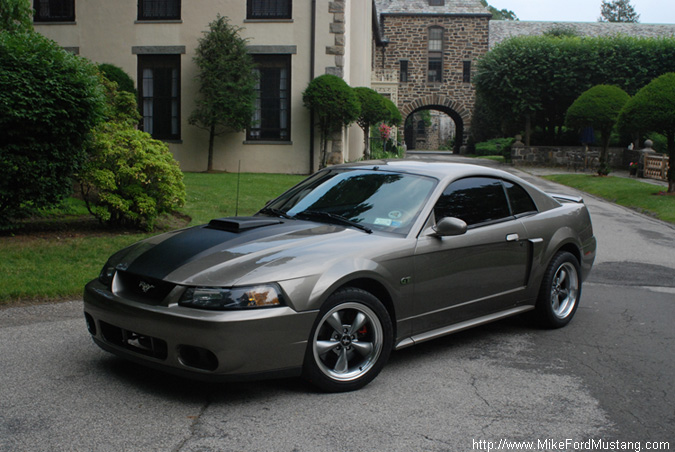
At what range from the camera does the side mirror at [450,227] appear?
4.80 metres

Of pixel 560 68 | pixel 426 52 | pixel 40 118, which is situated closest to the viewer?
pixel 40 118

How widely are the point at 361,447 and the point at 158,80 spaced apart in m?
19.8

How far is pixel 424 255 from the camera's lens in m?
4.77

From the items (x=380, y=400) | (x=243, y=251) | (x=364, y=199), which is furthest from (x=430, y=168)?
(x=380, y=400)

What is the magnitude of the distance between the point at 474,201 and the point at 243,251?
83.6 inches

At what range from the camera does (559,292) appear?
20.2ft

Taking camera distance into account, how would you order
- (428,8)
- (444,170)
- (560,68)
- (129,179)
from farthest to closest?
(428,8) → (560,68) → (129,179) → (444,170)

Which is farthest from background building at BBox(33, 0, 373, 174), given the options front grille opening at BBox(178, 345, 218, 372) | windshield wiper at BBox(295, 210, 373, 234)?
front grille opening at BBox(178, 345, 218, 372)

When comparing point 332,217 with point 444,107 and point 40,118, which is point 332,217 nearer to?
point 40,118

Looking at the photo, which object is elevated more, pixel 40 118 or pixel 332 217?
pixel 40 118

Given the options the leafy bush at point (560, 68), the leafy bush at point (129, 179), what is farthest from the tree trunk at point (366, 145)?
the leafy bush at point (129, 179)

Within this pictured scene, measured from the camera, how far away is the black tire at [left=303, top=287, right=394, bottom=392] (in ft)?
13.5

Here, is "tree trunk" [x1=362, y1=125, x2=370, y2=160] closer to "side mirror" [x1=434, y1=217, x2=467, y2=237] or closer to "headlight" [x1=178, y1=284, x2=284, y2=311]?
"side mirror" [x1=434, y1=217, x2=467, y2=237]

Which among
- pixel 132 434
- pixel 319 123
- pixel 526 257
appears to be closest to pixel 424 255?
pixel 526 257
